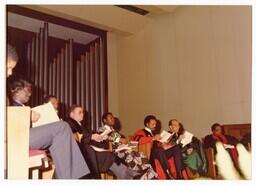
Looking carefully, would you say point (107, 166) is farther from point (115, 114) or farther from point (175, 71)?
point (175, 71)

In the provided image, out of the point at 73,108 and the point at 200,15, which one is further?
the point at 200,15

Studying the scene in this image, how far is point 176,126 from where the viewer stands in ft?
9.09

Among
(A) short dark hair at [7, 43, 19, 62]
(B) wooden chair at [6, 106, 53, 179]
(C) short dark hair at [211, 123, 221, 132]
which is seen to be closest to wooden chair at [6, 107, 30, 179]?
(B) wooden chair at [6, 106, 53, 179]

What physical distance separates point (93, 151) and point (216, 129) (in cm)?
89

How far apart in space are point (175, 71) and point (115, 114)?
66 centimetres

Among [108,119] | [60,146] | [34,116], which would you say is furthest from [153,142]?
[34,116]

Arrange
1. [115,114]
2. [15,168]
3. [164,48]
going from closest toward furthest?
[15,168], [115,114], [164,48]

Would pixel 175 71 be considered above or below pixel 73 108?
above

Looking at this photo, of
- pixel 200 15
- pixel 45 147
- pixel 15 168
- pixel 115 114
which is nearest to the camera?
pixel 15 168

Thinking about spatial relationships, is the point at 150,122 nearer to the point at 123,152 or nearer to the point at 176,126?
the point at 176,126

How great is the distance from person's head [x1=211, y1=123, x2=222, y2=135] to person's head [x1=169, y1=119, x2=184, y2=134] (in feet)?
0.67

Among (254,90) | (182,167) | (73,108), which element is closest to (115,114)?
(73,108)

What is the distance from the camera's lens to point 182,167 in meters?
2.38

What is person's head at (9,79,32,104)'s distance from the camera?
186cm
